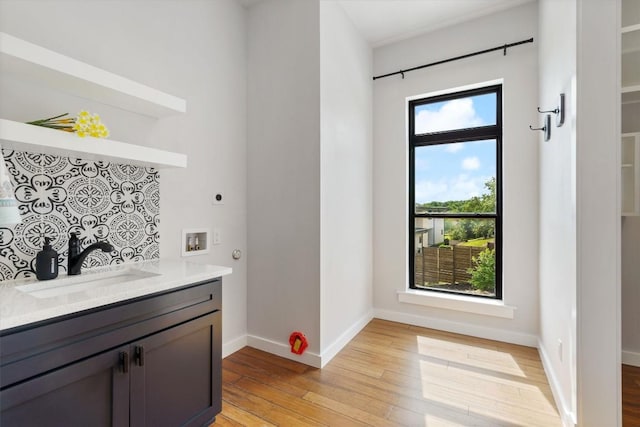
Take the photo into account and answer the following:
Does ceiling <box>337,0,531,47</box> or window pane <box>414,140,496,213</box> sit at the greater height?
ceiling <box>337,0,531,47</box>

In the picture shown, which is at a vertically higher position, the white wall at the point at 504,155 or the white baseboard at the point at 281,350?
the white wall at the point at 504,155

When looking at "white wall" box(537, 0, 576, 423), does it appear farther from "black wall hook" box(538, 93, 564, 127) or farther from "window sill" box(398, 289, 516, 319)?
"window sill" box(398, 289, 516, 319)

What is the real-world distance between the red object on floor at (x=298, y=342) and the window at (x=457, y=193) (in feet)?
4.97

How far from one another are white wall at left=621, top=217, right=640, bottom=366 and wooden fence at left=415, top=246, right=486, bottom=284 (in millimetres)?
1007

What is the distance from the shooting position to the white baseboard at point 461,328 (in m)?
2.69

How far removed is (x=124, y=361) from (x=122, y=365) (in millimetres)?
16

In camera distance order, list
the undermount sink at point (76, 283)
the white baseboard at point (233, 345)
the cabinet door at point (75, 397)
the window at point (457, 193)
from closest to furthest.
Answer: the cabinet door at point (75, 397) → the undermount sink at point (76, 283) → the white baseboard at point (233, 345) → the window at point (457, 193)

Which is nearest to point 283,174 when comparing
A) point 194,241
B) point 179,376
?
point 194,241

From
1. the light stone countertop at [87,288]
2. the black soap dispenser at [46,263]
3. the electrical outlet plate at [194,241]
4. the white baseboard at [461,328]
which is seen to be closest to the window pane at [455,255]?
the white baseboard at [461,328]

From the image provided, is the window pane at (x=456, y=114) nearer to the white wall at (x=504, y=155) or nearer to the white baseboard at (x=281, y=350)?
the white wall at (x=504, y=155)

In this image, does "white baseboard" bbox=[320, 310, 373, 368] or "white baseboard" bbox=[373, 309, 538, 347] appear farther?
"white baseboard" bbox=[373, 309, 538, 347]

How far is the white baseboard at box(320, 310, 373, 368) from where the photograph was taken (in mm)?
2377

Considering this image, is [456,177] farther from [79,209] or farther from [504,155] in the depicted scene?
[79,209]

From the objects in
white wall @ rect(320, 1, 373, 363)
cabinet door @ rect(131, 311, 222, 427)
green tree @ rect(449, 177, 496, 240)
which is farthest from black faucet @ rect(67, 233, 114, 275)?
green tree @ rect(449, 177, 496, 240)
